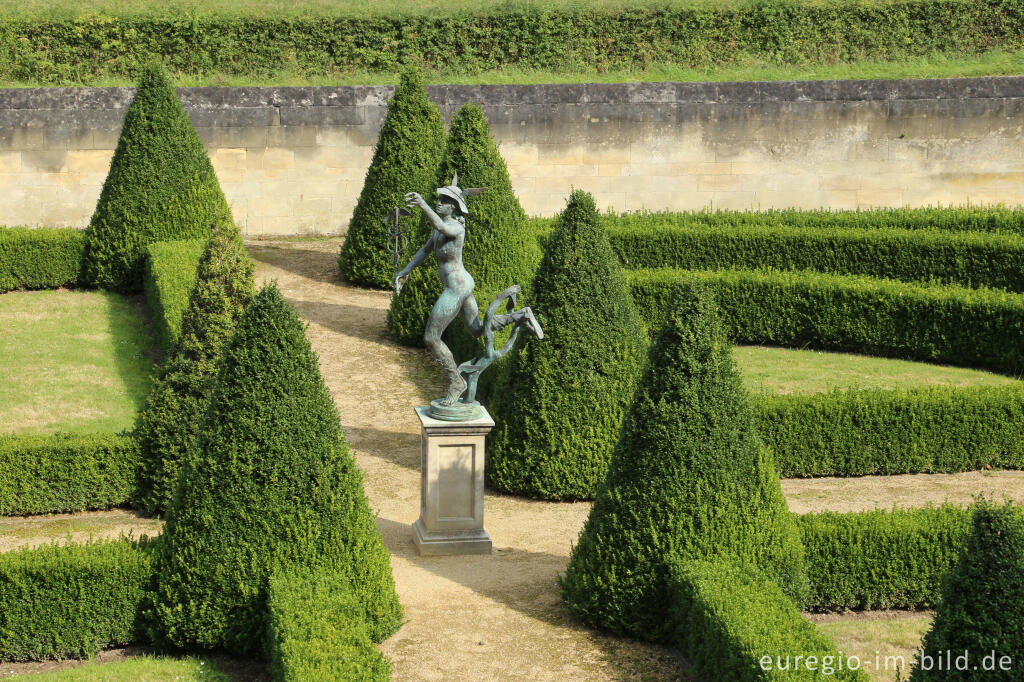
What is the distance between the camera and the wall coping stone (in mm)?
18406

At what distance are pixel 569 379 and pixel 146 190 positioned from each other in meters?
7.98

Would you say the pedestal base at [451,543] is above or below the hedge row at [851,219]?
below

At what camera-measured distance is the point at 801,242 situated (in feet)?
Result: 53.9

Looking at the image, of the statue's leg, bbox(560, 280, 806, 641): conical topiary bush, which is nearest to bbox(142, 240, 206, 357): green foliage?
the statue's leg

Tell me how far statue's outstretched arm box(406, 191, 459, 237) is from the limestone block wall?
980cm

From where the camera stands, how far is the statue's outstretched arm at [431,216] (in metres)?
9.29

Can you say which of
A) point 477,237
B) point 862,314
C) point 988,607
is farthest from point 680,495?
point 862,314

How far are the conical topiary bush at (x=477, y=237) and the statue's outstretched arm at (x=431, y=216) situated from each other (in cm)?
448

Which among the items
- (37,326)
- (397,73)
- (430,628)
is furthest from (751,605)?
(397,73)

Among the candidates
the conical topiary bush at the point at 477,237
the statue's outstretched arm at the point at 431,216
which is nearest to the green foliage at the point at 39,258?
the conical topiary bush at the point at 477,237

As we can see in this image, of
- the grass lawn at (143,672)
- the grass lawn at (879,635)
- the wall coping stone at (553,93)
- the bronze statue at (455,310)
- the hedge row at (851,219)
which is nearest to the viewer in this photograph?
the grass lawn at (143,672)

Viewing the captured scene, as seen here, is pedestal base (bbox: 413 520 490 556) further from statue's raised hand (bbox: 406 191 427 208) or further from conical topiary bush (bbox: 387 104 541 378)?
conical topiary bush (bbox: 387 104 541 378)

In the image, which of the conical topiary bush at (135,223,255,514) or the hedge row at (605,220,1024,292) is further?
the hedge row at (605,220,1024,292)

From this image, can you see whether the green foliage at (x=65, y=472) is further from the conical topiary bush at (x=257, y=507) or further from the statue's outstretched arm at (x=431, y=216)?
the statue's outstretched arm at (x=431, y=216)
